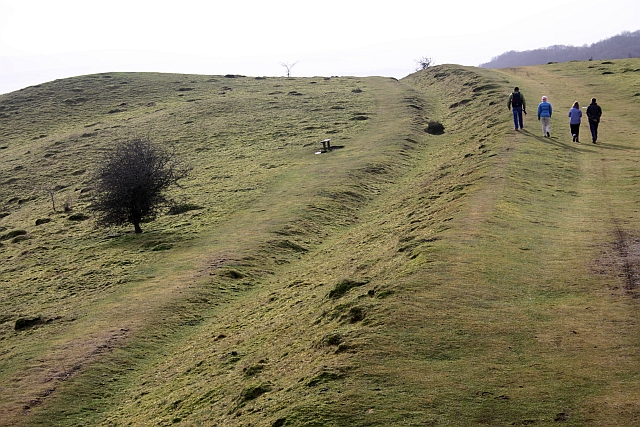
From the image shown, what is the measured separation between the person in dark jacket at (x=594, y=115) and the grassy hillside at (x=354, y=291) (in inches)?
27.5

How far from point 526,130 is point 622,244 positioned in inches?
775

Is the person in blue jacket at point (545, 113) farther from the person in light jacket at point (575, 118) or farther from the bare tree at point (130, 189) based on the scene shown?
the bare tree at point (130, 189)

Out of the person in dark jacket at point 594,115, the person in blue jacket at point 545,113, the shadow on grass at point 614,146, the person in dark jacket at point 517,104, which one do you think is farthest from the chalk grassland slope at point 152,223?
the shadow on grass at point 614,146

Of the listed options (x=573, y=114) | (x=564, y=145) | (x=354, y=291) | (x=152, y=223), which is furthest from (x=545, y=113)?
(x=354, y=291)

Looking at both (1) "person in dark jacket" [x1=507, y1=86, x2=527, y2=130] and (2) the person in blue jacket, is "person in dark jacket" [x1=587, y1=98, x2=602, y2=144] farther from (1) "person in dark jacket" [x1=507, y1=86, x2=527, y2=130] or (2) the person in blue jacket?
(1) "person in dark jacket" [x1=507, y1=86, x2=527, y2=130]

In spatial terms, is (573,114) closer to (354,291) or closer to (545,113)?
(545,113)

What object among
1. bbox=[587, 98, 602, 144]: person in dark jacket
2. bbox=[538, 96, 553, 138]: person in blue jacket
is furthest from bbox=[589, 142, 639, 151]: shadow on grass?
bbox=[538, 96, 553, 138]: person in blue jacket

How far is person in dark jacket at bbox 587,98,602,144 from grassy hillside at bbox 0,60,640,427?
70 centimetres

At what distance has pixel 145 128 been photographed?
66.5 m

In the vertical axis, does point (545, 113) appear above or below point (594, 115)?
above

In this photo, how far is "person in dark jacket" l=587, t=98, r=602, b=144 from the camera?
1183 inches

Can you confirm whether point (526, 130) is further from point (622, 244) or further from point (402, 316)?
point (402, 316)

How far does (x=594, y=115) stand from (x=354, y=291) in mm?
18893

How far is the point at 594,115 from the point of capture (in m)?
30.5
